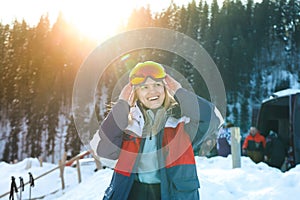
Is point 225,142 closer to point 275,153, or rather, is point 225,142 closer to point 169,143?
point 275,153

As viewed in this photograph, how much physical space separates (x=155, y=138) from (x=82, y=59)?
1393 inches

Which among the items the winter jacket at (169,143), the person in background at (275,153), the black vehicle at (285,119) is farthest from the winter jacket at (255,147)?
the winter jacket at (169,143)

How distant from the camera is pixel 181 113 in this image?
197cm

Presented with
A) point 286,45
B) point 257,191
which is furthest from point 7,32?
point 257,191

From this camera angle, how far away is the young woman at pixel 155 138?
1.89 meters

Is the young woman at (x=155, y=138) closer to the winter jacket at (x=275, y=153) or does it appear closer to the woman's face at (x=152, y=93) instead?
the woman's face at (x=152, y=93)

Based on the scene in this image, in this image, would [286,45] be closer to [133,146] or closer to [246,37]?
[246,37]

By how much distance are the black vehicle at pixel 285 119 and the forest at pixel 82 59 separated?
74.4 feet

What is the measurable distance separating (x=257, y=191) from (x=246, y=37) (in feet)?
122

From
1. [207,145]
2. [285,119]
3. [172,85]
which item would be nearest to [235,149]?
[207,145]

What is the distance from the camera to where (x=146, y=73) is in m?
2.03

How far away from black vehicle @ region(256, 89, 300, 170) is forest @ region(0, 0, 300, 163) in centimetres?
2266

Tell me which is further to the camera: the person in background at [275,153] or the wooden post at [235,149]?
the person in background at [275,153]

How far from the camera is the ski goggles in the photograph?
2.03m
